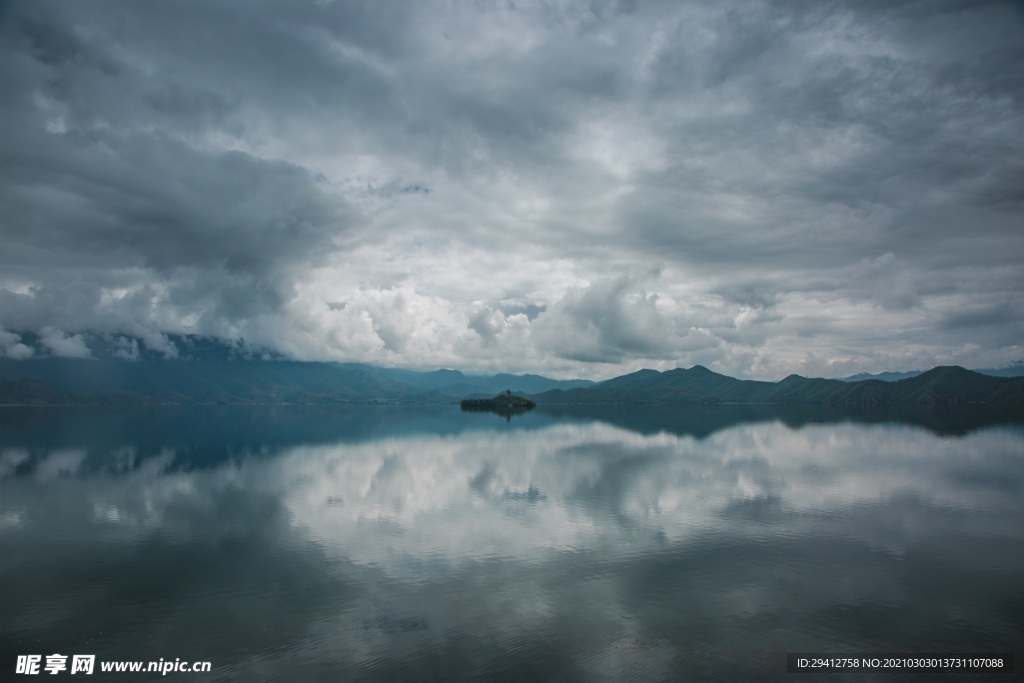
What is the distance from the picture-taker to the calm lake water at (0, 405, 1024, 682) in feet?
90.5

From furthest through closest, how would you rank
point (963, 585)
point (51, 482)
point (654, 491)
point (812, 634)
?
point (51, 482) < point (654, 491) < point (963, 585) < point (812, 634)

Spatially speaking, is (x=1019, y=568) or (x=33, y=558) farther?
(x=33, y=558)

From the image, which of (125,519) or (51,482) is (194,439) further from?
(125,519)

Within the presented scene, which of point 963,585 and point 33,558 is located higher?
point 963,585

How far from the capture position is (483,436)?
160 metres

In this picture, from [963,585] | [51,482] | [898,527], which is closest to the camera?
[963,585]

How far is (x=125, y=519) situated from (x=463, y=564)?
1538 inches

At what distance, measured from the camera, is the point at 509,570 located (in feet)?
129

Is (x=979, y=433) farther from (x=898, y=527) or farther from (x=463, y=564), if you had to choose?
(x=463, y=564)

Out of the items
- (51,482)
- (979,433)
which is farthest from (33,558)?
(979,433)

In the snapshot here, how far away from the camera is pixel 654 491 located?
67.7m

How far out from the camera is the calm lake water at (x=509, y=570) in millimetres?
27578

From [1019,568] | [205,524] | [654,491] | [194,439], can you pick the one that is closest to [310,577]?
[205,524]

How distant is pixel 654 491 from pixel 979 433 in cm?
13782
